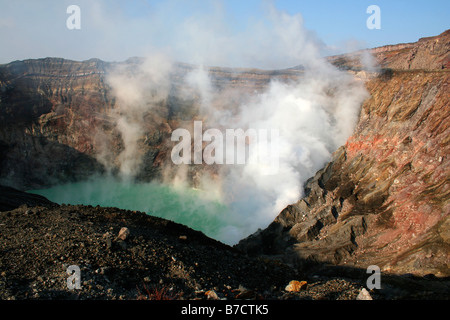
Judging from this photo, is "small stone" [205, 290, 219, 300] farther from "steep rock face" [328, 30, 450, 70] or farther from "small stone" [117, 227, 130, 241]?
"steep rock face" [328, 30, 450, 70]

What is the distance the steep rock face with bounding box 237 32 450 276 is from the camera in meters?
14.4

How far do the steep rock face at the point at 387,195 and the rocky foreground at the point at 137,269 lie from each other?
2.17 meters

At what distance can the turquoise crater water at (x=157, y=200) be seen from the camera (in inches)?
996

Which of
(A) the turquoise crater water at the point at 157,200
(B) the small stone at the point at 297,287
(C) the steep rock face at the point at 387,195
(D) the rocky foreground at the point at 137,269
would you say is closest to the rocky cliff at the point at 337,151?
(C) the steep rock face at the point at 387,195

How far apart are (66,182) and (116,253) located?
28.3 m

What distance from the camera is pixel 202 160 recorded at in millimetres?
32375

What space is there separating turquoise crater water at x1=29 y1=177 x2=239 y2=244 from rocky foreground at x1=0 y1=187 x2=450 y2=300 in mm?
10963

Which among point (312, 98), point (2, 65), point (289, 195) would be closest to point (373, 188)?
point (289, 195)

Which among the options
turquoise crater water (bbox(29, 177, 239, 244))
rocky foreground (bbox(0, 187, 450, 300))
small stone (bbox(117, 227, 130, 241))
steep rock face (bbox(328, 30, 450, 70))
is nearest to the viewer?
rocky foreground (bbox(0, 187, 450, 300))

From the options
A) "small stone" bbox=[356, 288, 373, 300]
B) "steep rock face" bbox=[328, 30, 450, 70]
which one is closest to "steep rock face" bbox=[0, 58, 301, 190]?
"steep rock face" bbox=[328, 30, 450, 70]

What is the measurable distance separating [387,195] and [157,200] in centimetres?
2016

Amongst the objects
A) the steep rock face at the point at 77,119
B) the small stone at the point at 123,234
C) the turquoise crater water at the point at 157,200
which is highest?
the steep rock face at the point at 77,119

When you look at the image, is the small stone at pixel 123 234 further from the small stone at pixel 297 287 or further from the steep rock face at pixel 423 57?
the steep rock face at pixel 423 57

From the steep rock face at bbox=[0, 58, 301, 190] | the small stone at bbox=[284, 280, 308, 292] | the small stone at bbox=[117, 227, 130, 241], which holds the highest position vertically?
the steep rock face at bbox=[0, 58, 301, 190]
